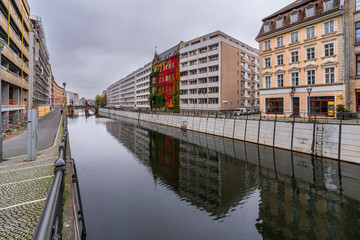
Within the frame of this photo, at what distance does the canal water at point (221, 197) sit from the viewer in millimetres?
9086

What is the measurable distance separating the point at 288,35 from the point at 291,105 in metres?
11.3

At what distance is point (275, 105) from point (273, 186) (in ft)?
77.0

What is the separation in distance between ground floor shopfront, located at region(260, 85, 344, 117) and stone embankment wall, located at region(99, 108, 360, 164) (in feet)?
9.57

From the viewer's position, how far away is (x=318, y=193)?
41.8 ft

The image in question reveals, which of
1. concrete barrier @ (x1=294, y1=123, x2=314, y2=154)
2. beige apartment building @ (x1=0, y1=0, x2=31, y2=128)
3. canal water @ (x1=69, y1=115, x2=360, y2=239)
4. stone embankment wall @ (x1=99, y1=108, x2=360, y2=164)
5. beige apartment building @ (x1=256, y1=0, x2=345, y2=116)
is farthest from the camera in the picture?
beige apartment building @ (x1=256, y1=0, x2=345, y2=116)

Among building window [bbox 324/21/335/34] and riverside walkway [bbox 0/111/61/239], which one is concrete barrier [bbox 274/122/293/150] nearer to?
building window [bbox 324/21/335/34]

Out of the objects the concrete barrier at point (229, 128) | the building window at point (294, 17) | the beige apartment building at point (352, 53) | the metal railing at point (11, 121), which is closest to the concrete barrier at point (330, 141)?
the beige apartment building at point (352, 53)

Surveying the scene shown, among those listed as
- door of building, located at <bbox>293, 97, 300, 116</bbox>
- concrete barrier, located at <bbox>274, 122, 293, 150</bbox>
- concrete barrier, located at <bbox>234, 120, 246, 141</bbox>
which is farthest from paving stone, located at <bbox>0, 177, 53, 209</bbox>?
door of building, located at <bbox>293, 97, 300, 116</bbox>

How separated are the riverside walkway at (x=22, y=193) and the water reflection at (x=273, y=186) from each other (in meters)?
7.51

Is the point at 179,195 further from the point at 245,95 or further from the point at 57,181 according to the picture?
the point at 245,95

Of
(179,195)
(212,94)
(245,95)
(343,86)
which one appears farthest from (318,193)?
(245,95)

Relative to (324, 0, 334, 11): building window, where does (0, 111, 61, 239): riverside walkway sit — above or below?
below

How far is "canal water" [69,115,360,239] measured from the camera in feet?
29.8

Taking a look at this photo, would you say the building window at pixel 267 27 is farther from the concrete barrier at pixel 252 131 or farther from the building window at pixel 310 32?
the concrete barrier at pixel 252 131
